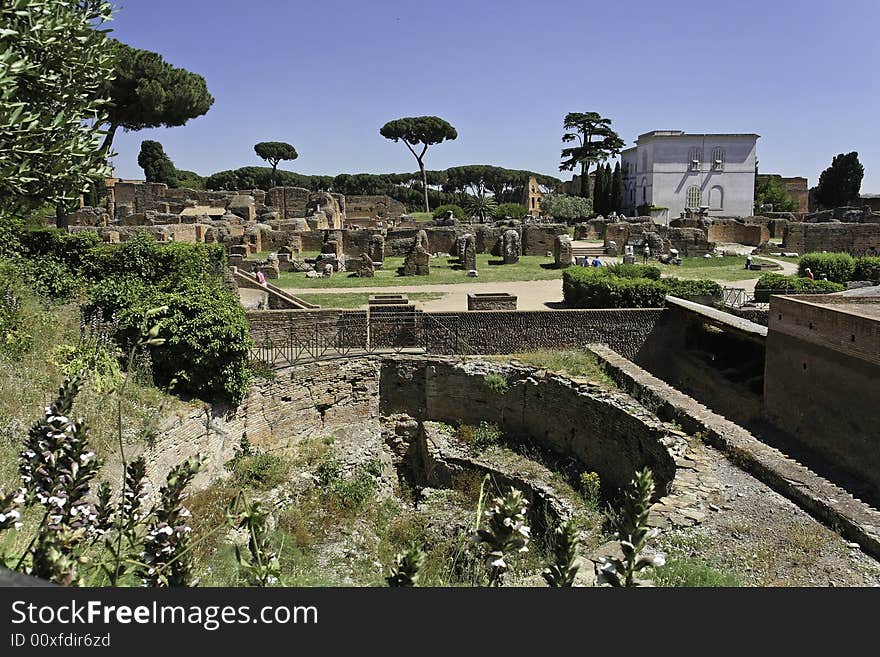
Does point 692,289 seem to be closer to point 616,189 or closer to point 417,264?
point 417,264

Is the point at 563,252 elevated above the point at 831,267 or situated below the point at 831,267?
above

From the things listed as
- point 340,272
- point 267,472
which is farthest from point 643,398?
point 340,272

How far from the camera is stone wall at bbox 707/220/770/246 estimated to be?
38812 millimetres

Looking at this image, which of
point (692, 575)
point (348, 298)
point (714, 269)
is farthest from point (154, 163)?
point (692, 575)

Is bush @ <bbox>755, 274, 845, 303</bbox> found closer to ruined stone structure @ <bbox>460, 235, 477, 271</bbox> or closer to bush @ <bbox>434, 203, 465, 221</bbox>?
ruined stone structure @ <bbox>460, 235, 477, 271</bbox>

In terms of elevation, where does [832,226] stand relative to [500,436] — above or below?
above

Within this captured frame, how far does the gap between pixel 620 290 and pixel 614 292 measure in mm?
165

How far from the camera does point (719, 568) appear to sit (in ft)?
21.0

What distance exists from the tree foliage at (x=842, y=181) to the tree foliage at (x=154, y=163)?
53956 mm

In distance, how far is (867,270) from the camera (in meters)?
23.8

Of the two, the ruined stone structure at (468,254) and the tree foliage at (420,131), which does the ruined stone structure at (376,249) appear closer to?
the ruined stone structure at (468,254)

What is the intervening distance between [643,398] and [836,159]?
5549 centimetres

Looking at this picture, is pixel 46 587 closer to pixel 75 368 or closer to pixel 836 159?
pixel 75 368

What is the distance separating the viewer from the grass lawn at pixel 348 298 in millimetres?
19348
